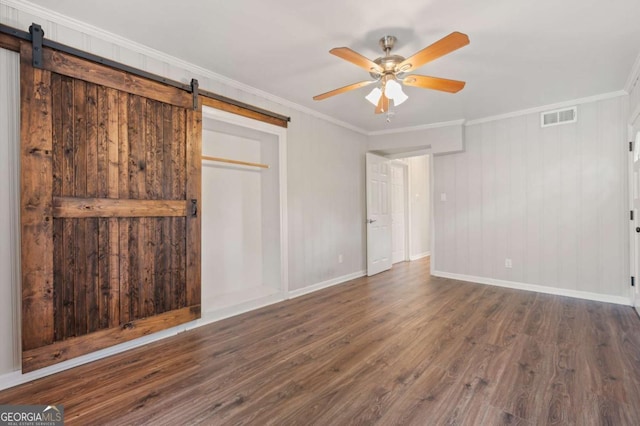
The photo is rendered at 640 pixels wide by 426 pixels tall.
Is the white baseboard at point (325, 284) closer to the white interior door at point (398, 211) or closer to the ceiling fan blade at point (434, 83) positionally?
the white interior door at point (398, 211)

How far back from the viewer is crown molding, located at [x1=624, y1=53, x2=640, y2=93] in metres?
2.92

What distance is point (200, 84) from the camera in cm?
310

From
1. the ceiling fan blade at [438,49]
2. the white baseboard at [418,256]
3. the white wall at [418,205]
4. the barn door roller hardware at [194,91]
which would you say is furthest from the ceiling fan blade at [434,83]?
the white baseboard at [418,256]

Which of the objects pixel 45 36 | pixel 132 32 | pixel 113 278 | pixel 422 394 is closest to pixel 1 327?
pixel 113 278

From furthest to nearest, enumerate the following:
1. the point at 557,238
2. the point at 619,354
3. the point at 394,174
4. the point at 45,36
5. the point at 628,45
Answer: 1. the point at 394,174
2. the point at 557,238
3. the point at 628,45
4. the point at 619,354
5. the point at 45,36

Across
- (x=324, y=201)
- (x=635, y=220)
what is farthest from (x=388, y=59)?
(x=635, y=220)

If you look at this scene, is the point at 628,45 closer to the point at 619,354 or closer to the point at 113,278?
the point at 619,354

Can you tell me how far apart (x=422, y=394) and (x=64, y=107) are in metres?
3.24

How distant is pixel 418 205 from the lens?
741 centimetres

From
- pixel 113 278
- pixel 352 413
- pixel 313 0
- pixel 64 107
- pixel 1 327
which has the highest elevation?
pixel 313 0

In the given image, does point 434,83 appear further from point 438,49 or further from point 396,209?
point 396,209

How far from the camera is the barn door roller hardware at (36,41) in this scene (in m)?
2.10

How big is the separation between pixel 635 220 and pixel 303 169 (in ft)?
12.9

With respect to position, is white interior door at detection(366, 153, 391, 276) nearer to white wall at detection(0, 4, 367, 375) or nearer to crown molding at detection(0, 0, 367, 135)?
white wall at detection(0, 4, 367, 375)
